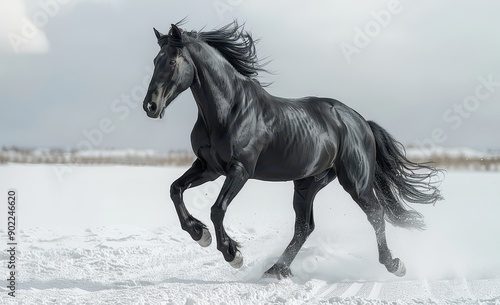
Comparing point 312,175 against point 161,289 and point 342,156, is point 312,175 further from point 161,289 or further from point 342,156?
point 161,289

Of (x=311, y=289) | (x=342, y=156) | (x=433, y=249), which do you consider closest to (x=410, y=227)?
(x=433, y=249)

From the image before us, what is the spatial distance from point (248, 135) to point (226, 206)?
60 centimetres

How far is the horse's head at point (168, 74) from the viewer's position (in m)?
4.84

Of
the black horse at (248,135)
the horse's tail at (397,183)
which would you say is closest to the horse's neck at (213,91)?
the black horse at (248,135)

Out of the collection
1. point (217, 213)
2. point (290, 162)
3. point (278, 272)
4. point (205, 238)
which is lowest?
point (278, 272)

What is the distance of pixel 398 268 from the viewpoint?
20.4ft

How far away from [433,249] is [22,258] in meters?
4.34

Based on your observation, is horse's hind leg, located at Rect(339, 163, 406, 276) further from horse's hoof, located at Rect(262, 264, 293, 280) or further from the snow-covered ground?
horse's hoof, located at Rect(262, 264, 293, 280)

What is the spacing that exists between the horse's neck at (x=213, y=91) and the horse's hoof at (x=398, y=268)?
7.39ft

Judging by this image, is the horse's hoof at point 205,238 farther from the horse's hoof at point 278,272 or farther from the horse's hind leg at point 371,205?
the horse's hind leg at point 371,205

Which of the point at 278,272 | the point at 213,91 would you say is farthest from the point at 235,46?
the point at 278,272

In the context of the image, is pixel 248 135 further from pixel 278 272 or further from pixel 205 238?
pixel 278 272

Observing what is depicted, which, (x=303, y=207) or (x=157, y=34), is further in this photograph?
(x=303, y=207)

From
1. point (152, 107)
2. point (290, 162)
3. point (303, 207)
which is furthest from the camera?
point (303, 207)
